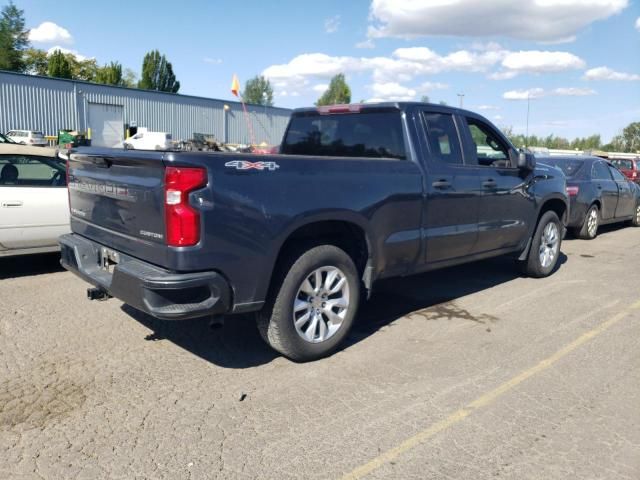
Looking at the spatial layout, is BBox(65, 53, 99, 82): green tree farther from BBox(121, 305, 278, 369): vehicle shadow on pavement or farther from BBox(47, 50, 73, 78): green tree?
BBox(121, 305, 278, 369): vehicle shadow on pavement

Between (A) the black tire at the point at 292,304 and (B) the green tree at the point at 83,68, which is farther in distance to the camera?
(B) the green tree at the point at 83,68

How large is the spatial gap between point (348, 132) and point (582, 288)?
349 centimetres

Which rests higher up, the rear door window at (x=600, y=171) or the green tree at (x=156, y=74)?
the green tree at (x=156, y=74)

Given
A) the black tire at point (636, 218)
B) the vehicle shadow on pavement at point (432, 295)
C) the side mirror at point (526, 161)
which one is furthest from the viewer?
the black tire at point (636, 218)

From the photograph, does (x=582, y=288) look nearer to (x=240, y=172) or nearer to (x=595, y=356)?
(x=595, y=356)

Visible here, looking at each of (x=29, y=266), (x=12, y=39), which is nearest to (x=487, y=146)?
(x=29, y=266)

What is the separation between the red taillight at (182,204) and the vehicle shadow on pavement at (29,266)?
4064 mm

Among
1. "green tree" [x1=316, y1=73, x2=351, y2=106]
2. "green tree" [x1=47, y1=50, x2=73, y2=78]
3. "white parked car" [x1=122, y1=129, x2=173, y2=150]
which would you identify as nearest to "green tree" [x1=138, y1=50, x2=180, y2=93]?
"green tree" [x1=47, y1=50, x2=73, y2=78]

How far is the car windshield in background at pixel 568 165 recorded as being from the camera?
10664mm

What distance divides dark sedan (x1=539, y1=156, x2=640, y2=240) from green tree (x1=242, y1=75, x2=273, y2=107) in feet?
354

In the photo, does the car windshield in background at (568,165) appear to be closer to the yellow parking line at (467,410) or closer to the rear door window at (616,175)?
the rear door window at (616,175)

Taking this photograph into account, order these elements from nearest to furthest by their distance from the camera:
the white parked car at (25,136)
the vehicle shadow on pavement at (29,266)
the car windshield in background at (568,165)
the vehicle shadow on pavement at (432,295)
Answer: the vehicle shadow on pavement at (432,295)
the vehicle shadow on pavement at (29,266)
the car windshield in background at (568,165)
the white parked car at (25,136)

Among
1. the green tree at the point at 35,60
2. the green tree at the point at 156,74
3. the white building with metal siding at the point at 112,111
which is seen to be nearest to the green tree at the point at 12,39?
the green tree at the point at 35,60

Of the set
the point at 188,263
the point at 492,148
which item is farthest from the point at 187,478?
the point at 492,148
